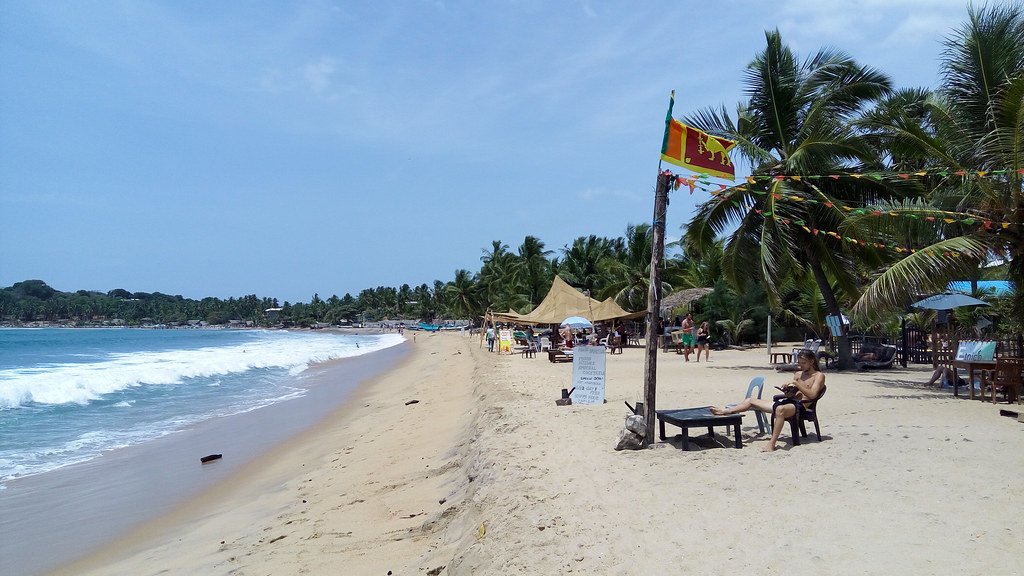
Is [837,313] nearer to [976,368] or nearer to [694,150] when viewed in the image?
[976,368]

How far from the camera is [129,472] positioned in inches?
366

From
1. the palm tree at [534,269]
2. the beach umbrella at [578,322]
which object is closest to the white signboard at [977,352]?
the beach umbrella at [578,322]

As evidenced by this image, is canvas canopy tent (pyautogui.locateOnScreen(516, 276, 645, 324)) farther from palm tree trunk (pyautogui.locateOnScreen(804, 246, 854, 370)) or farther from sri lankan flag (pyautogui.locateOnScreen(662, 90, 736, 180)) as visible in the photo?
sri lankan flag (pyautogui.locateOnScreen(662, 90, 736, 180))

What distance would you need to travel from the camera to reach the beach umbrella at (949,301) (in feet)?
45.2

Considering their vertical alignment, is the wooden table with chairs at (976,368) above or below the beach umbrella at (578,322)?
below

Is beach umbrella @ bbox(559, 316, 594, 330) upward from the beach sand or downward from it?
upward

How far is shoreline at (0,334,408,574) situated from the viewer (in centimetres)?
654

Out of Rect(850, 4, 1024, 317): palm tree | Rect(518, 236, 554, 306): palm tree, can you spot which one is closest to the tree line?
Rect(850, 4, 1024, 317): palm tree

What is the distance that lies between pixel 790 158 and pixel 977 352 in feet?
19.0

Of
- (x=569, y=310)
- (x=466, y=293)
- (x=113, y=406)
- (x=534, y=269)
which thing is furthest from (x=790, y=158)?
(x=466, y=293)

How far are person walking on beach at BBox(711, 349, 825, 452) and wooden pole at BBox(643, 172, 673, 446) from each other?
65 centimetres

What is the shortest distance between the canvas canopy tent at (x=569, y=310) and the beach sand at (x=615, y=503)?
45.3 feet

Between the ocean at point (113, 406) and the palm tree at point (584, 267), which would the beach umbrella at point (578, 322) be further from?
the palm tree at point (584, 267)

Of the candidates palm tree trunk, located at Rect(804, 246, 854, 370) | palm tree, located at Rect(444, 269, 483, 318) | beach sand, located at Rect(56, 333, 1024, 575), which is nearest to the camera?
beach sand, located at Rect(56, 333, 1024, 575)
